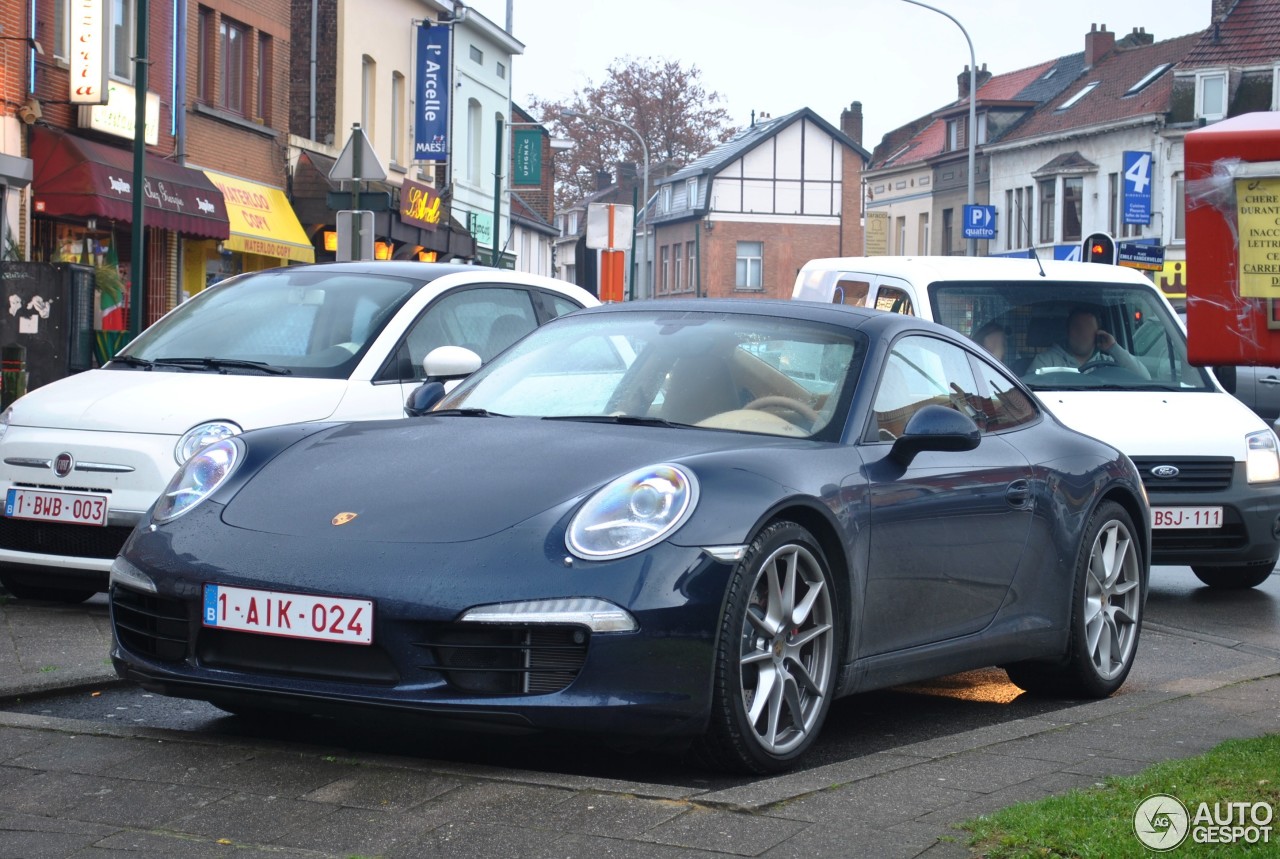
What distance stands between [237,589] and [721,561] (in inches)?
49.5

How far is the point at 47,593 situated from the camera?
8461 millimetres

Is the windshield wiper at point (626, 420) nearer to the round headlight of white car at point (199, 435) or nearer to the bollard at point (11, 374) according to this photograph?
the round headlight of white car at point (199, 435)

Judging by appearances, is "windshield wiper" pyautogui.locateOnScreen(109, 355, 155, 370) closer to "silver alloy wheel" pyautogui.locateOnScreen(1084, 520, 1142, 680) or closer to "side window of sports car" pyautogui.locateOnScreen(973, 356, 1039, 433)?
"side window of sports car" pyautogui.locateOnScreen(973, 356, 1039, 433)

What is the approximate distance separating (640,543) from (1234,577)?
7.14 meters

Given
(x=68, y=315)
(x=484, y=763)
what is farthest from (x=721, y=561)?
(x=68, y=315)

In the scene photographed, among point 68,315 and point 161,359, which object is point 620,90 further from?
point 161,359

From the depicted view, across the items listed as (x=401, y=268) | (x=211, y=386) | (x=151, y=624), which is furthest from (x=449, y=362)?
(x=151, y=624)

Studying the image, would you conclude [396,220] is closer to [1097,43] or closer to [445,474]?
[445,474]

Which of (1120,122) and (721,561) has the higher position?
(1120,122)

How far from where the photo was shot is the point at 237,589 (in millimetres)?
4797

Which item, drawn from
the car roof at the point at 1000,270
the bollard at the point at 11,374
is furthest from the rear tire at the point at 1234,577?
the bollard at the point at 11,374

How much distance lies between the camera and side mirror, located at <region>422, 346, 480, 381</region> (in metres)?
7.98

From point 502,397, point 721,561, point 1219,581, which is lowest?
point 1219,581

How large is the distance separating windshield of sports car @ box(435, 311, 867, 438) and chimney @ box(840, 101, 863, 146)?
289ft
